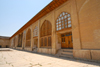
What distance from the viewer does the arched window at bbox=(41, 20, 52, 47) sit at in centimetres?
900

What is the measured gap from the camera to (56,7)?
Result: 8039mm

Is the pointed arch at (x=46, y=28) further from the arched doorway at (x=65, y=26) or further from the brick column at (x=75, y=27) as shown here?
the brick column at (x=75, y=27)

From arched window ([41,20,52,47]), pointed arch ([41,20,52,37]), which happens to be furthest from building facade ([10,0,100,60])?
pointed arch ([41,20,52,37])

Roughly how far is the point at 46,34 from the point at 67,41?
10.0 feet

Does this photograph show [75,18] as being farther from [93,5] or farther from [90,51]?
[90,51]

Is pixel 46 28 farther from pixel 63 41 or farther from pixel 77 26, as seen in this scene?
pixel 77 26

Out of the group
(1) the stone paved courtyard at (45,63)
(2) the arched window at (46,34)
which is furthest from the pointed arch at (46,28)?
(1) the stone paved courtyard at (45,63)

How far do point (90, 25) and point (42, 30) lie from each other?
6853 millimetres

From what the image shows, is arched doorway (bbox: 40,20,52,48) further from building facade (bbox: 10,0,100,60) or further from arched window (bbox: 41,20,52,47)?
building facade (bbox: 10,0,100,60)

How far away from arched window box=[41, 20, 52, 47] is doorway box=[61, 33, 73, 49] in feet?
5.68

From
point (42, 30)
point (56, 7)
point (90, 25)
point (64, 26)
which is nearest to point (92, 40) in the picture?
point (90, 25)

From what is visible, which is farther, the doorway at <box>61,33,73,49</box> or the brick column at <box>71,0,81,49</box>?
the doorway at <box>61,33,73,49</box>

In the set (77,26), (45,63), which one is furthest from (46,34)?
(45,63)

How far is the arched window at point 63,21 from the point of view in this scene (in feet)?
21.8
